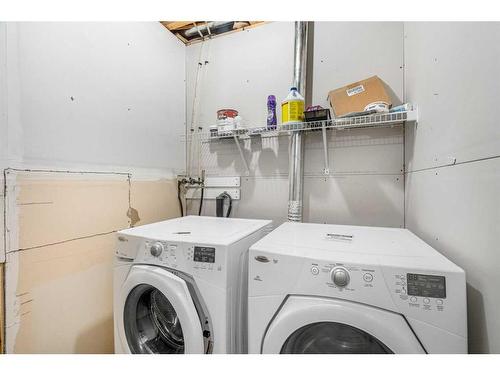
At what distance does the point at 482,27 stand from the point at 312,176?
1.09 m

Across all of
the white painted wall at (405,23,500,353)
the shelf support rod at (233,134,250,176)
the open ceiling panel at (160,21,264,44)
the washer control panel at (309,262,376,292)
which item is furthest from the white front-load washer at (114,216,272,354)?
the open ceiling panel at (160,21,264,44)

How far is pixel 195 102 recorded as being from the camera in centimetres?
208

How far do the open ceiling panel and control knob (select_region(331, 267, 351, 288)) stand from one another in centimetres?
191

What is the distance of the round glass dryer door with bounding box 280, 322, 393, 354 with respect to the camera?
0.81 meters

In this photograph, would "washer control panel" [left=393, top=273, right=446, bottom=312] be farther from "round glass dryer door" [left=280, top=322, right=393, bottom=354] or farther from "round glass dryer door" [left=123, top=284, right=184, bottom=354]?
"round glass dryer door" [left=123, top=284, right=184, bottom=354]

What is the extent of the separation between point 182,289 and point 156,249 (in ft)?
0.74

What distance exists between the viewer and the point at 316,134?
1.64 m

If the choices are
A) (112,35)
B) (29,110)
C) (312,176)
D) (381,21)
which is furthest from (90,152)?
(381,21)

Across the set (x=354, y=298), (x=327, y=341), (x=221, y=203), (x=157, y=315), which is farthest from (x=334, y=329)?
(x=221, y=203)

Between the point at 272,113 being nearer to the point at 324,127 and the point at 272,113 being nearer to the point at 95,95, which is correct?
the point at 324,127

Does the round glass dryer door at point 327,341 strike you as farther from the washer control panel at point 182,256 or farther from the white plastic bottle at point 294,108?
the white plastic bottle at point 294,108

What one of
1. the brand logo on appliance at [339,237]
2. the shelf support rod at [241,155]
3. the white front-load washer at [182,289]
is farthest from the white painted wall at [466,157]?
A: the shelf support rod at [241,155]

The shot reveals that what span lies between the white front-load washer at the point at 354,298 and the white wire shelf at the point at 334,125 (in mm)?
701
